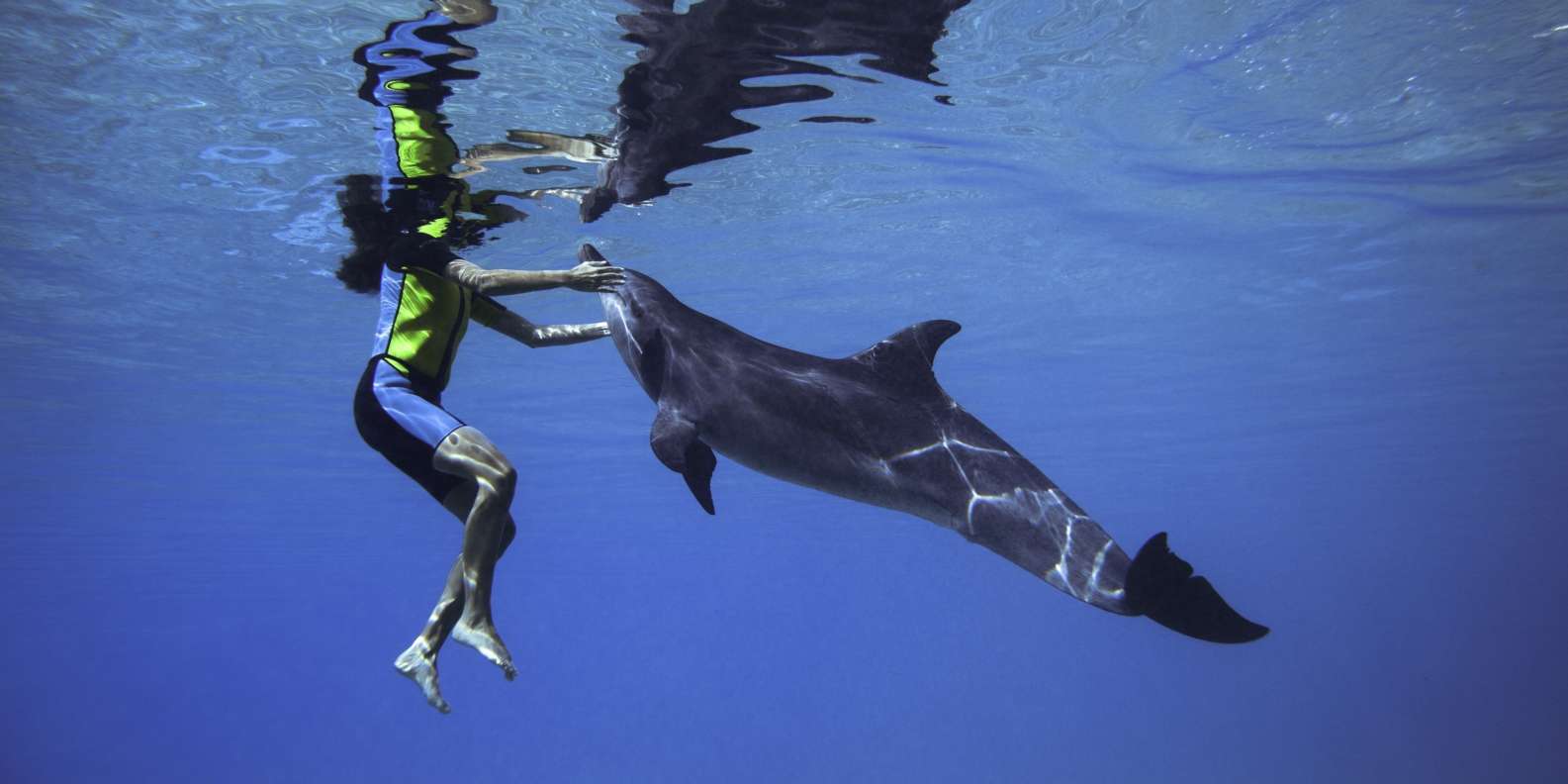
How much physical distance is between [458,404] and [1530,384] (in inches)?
1366

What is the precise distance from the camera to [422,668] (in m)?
4.69

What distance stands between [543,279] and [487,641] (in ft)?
7.12

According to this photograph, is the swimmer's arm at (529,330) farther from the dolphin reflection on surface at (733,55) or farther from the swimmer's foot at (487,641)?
the dolphin reflection on surface at (733,55)

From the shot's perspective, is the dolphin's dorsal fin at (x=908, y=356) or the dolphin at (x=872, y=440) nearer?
the dolphin at (x=872, y=440)

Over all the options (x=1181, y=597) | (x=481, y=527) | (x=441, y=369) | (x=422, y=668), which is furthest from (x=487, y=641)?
Answer: (x=1181, y=597)

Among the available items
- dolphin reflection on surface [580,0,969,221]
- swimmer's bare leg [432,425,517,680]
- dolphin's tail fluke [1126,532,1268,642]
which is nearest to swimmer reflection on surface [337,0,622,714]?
swimmer's bare leg [432,425,517,680]

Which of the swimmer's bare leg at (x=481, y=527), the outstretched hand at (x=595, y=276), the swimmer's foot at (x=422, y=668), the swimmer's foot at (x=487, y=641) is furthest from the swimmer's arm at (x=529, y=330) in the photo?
the swimmer's foot at (x=422, y=668)

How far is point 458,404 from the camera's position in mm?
25562

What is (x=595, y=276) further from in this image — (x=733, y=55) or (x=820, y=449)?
(x=733, y=55)

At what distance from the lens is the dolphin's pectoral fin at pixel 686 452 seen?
5.13 m

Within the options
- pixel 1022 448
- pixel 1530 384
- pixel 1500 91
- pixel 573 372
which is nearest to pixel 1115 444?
pixel 1022 448

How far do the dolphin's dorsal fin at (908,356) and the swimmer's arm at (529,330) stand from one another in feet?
6.68

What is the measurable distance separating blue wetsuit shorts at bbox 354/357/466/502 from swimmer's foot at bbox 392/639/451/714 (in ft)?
3.28

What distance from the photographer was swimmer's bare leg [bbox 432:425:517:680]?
4.83 m
